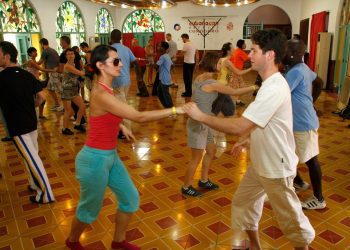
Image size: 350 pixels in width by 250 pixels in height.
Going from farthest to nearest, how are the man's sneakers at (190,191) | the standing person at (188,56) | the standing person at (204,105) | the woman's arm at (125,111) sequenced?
the standing person at (188,56) → the man's sneakers at (190,191) → the standing person at (204,105) → the woman's arm at (125,111)

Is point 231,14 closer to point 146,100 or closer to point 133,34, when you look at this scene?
point 133,34

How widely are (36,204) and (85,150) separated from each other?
1548mm

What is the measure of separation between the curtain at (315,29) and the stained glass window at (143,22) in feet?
28.7

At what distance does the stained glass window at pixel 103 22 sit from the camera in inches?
636

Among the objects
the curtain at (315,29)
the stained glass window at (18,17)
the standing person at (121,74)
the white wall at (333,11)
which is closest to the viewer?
the standing person at (121,74)

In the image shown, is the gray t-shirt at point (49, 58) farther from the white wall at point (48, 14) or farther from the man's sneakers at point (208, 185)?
the white wall at point (48, 14)

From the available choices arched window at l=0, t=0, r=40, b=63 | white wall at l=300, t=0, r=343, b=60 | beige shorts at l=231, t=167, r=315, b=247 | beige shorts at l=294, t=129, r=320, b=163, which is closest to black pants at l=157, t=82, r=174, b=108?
beige shorts at l=294, t=129, r=320, b=163

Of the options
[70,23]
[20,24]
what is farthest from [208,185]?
[70,23]

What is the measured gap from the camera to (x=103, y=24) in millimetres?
16828

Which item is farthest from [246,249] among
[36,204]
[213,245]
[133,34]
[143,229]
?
[133,34]

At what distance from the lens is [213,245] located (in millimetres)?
2447

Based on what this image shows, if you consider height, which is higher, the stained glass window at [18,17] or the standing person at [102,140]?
the stained glass window at [18,17]

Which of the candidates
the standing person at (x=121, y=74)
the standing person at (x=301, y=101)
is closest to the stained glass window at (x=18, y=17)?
the standing person at (x=121, y=74)

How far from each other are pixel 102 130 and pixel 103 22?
1621 centimetres
